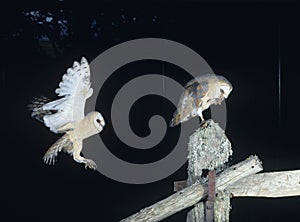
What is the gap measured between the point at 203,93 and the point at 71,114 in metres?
0.77

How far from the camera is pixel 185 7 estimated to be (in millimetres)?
3070

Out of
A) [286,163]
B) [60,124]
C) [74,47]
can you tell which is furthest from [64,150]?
[286,163]

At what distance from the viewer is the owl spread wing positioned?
271cm

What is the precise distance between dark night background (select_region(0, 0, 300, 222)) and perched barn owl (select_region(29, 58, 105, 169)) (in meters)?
0.05

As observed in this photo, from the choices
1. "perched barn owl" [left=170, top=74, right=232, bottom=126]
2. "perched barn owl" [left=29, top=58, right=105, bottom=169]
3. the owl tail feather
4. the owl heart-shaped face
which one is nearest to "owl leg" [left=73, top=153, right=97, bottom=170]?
"perched barn owl" [left=29, top=58, right=105, bottom=169]

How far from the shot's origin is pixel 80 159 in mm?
2922

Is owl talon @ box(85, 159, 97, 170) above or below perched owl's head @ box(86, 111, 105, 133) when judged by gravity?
below

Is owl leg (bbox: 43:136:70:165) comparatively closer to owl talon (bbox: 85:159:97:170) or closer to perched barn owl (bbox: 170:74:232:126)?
owl talon (bbox: 85:159:97:170)

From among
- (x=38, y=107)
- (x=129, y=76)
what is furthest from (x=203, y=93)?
(x=38, y=107)

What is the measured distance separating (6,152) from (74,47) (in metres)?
0.75

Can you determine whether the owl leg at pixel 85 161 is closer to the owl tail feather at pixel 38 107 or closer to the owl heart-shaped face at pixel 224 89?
the owl tail feather at pixel 38 107

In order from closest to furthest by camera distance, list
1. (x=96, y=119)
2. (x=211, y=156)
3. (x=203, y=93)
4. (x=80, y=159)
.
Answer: (x=211, y=156)
(x=203, y=93)
(x=96, y=119)
(x=80, y=159)

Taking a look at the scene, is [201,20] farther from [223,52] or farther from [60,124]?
[60,124]

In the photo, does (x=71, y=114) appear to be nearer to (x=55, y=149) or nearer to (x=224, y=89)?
(x=55, y=149)
